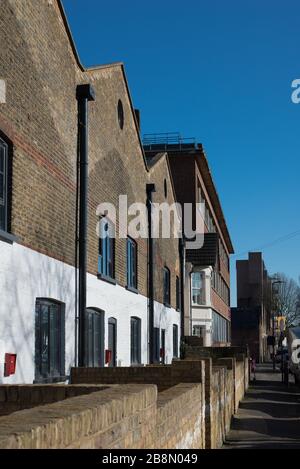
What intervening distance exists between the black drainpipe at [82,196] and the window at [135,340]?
716cm

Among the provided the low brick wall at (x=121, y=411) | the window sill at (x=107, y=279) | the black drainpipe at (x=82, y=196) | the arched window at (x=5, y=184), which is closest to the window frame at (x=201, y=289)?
the window sill at (x=107, y=279)

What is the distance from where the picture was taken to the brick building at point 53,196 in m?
12.0

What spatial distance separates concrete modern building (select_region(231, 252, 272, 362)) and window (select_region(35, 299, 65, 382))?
65.6 metres

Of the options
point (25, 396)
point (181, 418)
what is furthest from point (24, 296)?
point (181, 418)

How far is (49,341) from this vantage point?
45.9 feet

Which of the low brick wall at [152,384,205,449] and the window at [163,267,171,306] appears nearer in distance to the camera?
the low brick wall at [152,384,205,449]

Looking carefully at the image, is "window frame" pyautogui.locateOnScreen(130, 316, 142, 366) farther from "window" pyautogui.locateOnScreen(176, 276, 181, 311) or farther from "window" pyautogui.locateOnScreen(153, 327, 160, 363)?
"window" pyautogui.locateOnScreen(176, 276, 181, 311)

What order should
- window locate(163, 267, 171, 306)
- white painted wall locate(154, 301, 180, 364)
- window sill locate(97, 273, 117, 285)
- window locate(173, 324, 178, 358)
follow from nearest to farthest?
1. window sill locate(97, 273, 117, 285)
2. white painted wall locate(154, 301, 180, 364)
3. window locate(163, 267, 171, 306)
4. window locate(173, 324, 178, 358)

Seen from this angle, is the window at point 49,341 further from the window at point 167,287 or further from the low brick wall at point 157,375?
the window at point 167,287

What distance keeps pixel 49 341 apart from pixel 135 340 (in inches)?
363

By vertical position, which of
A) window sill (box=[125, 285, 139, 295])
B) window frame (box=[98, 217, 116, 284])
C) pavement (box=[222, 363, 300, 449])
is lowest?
pavement (box=[222, 363, 300, 449])

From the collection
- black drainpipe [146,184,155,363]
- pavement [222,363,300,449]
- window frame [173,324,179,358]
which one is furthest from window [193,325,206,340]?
black drainpipe [146,184,155,363]

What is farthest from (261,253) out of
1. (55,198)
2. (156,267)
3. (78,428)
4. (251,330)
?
(78,428)

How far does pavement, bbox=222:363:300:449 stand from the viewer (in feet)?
46.4
